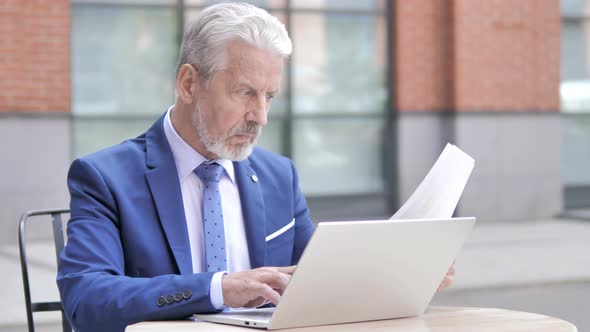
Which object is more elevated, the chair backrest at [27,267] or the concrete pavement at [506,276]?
the chair backrest at [27,267]

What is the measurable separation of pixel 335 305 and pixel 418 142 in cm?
1123

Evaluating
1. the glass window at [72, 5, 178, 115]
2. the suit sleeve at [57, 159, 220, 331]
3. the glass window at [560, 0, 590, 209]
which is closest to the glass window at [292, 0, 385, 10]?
the glass window at [72, 5, 178, 115]

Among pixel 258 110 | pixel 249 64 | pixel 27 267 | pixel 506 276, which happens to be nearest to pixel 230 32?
pixel 249 64

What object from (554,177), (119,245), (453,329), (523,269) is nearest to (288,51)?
(119,245)

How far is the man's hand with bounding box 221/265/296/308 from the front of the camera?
92.3 inches

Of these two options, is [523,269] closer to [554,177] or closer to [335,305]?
[554,177]

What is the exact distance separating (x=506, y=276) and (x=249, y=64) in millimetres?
6342

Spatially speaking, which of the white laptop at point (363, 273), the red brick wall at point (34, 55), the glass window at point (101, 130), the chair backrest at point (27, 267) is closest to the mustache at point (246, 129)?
the white laptop at point (363, 273)

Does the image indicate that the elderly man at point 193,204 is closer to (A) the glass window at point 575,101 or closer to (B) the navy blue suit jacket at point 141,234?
(B) the navy blue suit jacket at point 141,234

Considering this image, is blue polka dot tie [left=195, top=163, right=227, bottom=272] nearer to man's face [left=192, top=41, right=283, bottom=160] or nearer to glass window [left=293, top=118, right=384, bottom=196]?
man's face [left=192, top=41, right=283, bottom=160]

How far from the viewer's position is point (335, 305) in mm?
2350

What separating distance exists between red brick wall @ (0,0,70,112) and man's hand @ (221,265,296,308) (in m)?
9.28

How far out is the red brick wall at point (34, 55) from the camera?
11117mm

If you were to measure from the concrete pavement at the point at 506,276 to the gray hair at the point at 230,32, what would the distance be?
4304 millimetres
